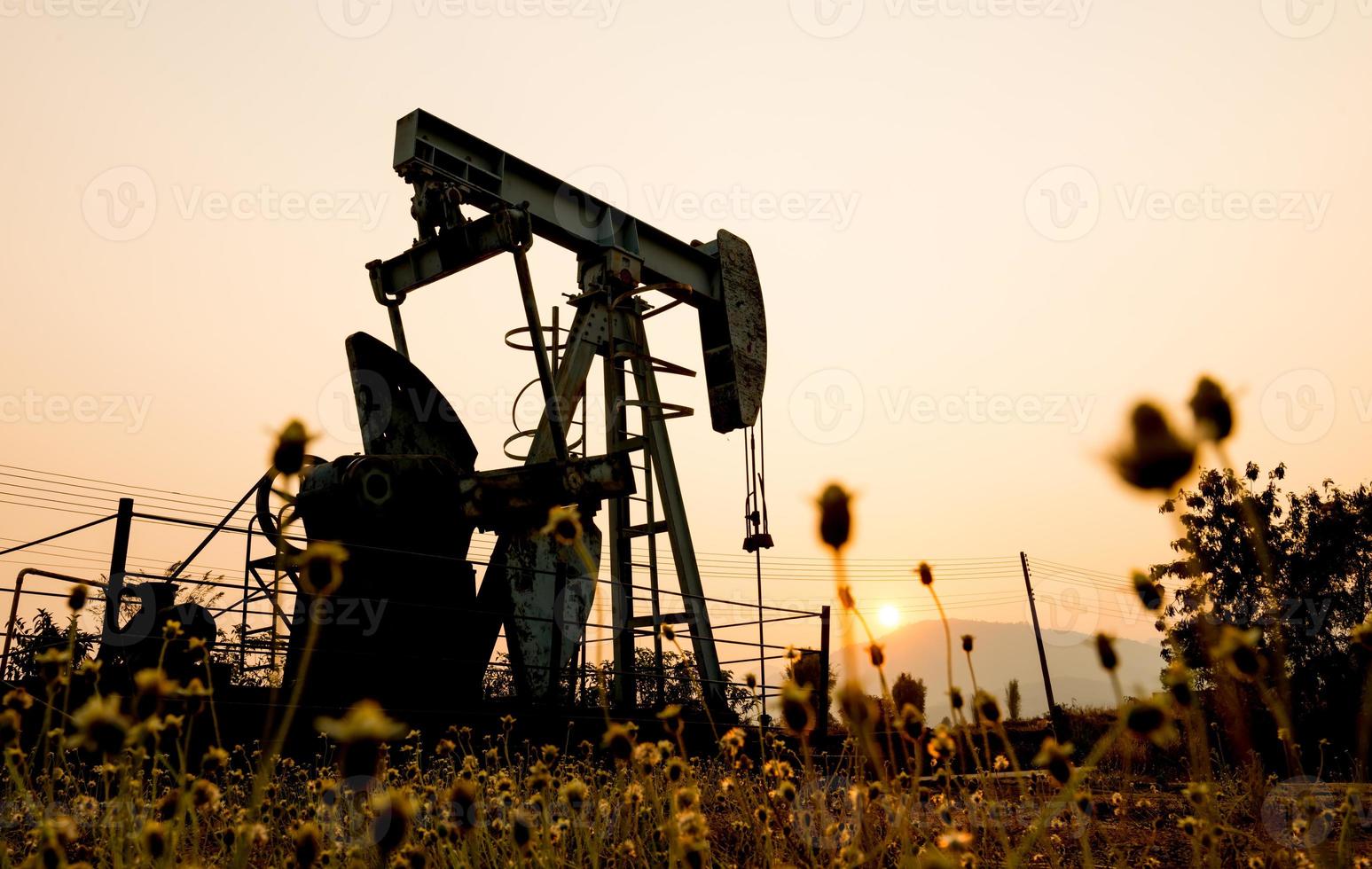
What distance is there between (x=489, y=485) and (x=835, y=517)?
581cm

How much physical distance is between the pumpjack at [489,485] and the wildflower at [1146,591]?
330 cm

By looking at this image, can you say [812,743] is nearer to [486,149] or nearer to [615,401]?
[615,401]

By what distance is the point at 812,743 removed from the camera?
7.46 meters

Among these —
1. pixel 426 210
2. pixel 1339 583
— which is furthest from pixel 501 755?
pixel 1339 583

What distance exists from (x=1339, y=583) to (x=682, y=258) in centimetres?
2267

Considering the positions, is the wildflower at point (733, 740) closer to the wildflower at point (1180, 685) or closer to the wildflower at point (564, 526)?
the wildflower at point (564, 526)

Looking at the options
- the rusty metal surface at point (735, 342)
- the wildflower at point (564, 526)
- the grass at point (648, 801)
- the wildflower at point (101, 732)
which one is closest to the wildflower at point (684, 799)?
the grass at point (648, 801)

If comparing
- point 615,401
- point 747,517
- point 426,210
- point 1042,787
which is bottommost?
point 1042,787

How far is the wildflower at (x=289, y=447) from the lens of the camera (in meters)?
1.43

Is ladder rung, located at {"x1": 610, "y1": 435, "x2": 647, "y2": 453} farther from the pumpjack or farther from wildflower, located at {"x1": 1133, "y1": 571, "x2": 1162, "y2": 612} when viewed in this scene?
wildflower, located at {"x1": 1133, "y1": 571, "x2": 1162, "y2": 612}

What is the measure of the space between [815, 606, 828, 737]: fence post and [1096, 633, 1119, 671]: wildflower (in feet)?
19.2

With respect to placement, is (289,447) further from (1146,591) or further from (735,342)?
(735,342)

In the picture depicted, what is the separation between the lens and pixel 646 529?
9188 mm

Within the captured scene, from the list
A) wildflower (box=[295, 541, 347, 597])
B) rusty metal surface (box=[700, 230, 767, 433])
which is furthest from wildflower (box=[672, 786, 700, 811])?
rusty metal surface (box=[700, 230, 767, 433])
